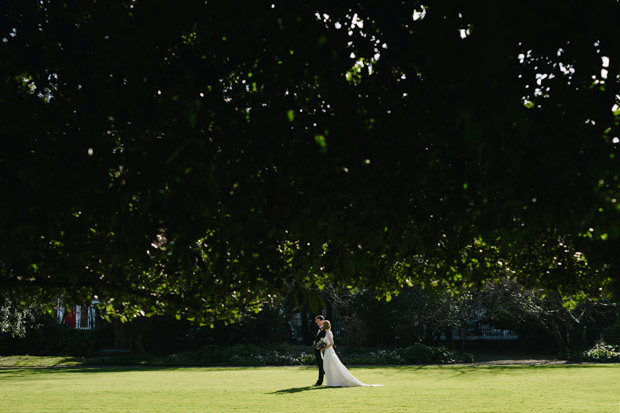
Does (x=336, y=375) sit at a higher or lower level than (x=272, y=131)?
lower

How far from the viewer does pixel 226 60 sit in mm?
6246

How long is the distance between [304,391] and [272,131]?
1213cm

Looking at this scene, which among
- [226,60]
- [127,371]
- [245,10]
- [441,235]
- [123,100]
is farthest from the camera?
[127,371]

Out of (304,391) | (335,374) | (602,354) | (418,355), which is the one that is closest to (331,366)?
(335,374)

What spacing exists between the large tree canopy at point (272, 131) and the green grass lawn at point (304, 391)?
24.1 feet

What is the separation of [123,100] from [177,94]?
1.54 meters

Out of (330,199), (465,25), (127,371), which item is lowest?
(127,371)

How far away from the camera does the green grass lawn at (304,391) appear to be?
42.9 feet

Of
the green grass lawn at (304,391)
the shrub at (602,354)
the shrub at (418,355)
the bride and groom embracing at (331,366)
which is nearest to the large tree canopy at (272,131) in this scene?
the green grass lawn at (304,391)

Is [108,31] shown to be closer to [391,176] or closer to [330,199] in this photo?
[330,199]

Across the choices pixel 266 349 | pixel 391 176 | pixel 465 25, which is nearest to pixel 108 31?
pixel 391 176

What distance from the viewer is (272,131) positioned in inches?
217

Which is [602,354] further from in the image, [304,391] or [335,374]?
[304,391]

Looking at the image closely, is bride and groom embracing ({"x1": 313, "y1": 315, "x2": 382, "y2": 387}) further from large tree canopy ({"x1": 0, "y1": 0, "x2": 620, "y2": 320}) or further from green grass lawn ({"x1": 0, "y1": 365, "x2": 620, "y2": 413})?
large tree canopy ({"x1": 0, "y1": 0, "x2": 620, "y2": 320})
